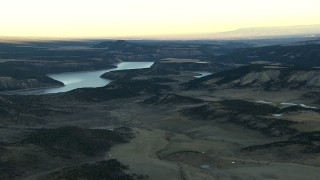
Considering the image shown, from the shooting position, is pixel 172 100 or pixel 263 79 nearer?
pixel 172 100

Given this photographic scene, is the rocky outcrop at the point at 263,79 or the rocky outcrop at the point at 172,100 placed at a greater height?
the rocky outcrop at the point at 263,79

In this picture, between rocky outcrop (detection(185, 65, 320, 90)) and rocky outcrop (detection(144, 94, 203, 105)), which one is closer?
rocky outcrop (detection(144, 94, 203, 105))

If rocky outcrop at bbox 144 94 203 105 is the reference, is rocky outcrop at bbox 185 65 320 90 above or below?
above

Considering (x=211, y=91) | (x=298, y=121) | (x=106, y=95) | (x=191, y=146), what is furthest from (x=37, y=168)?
(x=211, y=91)

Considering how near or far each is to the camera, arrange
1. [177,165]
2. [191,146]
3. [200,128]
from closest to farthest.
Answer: [177,165]
[191,146]
[200,128]

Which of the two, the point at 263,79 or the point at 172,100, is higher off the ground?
the point at 263,79

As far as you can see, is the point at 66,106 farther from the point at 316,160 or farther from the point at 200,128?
the point at 316,160

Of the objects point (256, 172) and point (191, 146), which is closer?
point (256, 172)

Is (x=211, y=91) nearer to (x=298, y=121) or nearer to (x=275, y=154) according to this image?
(x=298, y=121)

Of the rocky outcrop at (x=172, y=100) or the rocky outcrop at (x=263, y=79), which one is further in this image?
the rocky outcrop at (x=263, y=79)

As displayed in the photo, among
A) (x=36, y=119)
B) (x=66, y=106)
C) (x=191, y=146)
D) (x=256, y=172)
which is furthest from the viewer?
(x=66, y=106)
